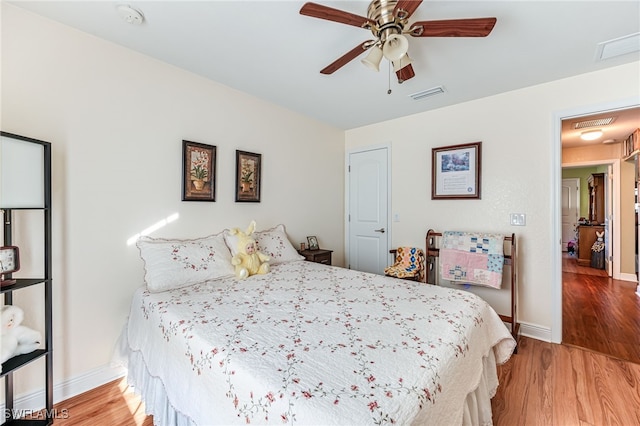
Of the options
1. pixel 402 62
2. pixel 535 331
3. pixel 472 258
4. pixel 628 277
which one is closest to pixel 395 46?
pixel 402 62

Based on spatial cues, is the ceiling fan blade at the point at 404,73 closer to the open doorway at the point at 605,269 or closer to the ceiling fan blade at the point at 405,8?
the ceiling fan blade at the point at 405,8

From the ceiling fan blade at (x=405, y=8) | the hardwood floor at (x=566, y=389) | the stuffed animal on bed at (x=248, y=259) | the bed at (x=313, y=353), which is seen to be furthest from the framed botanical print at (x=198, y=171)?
the hardwood floor at (x=566, y=389)

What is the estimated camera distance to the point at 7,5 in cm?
161

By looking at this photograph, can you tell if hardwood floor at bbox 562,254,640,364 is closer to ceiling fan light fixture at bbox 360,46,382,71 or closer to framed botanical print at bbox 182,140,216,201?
ceiling fan light fixture at bbox 360,46,382,71

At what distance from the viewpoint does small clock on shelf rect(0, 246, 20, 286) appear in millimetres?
1363

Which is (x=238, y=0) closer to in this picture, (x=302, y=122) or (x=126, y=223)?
(x=126, y=223)

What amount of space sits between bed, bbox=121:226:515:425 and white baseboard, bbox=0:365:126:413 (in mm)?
170

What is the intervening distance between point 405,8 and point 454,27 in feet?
0.99

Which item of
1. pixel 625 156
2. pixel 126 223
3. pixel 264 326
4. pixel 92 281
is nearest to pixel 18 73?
pixel 126 223

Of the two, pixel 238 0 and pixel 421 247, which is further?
pixel 421 247

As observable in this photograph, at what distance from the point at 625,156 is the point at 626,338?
11.0 ft

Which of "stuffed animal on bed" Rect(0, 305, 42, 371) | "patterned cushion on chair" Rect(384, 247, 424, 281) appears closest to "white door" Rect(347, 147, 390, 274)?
"patterned cushion on chair" Rect(384, 247, 424, 281)

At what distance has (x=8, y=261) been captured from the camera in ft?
4.57

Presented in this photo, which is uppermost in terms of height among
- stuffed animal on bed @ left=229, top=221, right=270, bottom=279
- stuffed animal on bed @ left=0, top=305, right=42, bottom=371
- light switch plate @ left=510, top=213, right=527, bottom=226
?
light switch plate @ left=510, top=213, right=527, bottom=226
